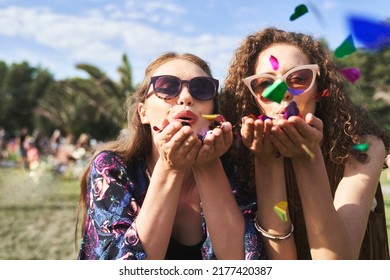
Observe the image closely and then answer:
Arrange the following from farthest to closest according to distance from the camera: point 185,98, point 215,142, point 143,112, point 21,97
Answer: point 21,97
point 143,112
point 185,98
point 215,142

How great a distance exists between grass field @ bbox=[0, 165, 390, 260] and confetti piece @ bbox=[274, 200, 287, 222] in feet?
7.91

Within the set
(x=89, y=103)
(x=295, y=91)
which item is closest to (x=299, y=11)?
→ (x=295, y=91)

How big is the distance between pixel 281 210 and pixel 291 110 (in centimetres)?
45

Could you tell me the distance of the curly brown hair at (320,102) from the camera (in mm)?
2463

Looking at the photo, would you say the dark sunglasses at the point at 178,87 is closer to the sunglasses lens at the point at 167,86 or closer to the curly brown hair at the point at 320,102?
the sunglasses lens at the point at 167,86

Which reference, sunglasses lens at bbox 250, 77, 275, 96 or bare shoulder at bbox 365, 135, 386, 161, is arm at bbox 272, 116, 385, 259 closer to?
bare shoulder at bbox 365, 135, 386, 161

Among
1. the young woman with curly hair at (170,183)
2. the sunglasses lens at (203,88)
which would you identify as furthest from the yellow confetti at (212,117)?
the sunglasses lens at (203,88)

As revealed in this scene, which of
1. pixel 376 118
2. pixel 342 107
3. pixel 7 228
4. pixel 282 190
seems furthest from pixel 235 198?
pixel 7 228

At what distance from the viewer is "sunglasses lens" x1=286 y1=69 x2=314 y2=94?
7.44 feet

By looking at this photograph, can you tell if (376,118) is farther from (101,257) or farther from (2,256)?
(2,256)

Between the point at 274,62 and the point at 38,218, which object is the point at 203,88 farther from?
the point at 38,218

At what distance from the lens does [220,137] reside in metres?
2.09

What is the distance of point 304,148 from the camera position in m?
2.04
